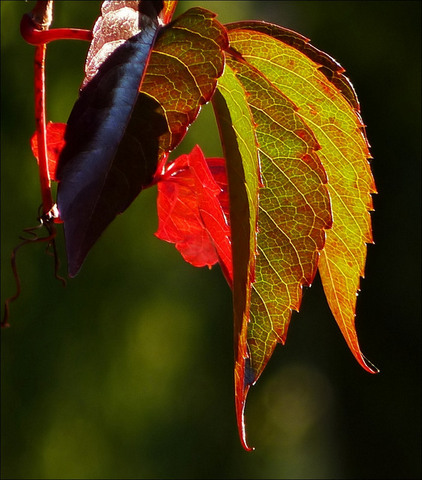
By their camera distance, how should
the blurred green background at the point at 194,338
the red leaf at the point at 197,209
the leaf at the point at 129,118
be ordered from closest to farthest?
the leaf at the point at 129,118
the red leaf at the point at 197,209
the blurred green background at the point at 194,338

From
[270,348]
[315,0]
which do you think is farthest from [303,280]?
[315,0]

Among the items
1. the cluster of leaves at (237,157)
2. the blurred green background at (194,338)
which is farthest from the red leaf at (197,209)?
the blurred green background at (194,338)

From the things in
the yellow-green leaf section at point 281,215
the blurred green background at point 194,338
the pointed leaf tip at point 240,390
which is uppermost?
the yellow-green leaf section at point 281,215

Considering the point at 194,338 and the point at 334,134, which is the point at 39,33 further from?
the point at 194,338

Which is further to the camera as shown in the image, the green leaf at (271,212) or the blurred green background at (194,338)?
the blurred green background at (194,338)

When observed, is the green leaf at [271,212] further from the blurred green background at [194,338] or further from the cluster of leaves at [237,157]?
the blurred green background at [194,338]

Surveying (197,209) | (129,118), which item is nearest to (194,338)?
(197,209)

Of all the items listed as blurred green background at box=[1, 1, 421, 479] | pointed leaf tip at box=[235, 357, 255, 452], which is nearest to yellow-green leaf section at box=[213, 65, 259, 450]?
pointed leaf tip at box=[235, 357, 255, 452]

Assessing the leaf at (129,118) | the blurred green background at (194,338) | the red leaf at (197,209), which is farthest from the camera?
the blurred green background at (194,338)

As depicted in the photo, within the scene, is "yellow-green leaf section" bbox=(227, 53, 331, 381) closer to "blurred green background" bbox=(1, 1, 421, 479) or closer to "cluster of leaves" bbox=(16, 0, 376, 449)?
"cluster of leaves" bbox=(16, 0, 376, 449)
